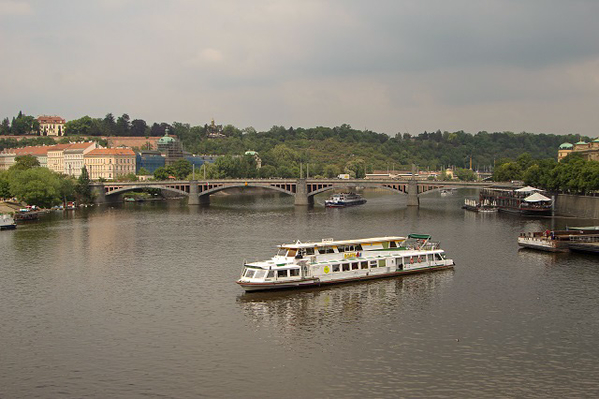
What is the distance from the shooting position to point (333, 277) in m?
51.1

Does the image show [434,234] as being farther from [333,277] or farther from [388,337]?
[388,337]

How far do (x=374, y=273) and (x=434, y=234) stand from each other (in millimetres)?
29085

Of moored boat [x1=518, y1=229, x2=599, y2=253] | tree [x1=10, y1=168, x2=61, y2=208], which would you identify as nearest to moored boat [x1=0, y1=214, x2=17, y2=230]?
tree [x1=10, y1=168, x2=61, y2=208]

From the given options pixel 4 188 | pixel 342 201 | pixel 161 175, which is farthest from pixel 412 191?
pixel 161 175

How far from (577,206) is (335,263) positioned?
211 ft

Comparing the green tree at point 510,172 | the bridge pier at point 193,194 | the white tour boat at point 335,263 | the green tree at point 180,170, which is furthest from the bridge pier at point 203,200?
the white tour boat at point 335,263

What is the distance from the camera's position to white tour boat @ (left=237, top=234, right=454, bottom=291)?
48438mm

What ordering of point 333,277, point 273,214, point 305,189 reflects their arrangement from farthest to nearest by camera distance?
point 305,189 < point 273,214 < point 333,277

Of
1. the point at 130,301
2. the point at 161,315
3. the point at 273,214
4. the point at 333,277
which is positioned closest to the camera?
the point at 161,315

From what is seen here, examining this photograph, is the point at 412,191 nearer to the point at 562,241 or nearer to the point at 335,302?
the point at 562,241

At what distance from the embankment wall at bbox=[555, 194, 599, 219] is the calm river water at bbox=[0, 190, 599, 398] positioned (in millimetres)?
33398

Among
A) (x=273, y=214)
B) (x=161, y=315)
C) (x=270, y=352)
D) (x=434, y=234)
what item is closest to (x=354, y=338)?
(x=270, y=352)

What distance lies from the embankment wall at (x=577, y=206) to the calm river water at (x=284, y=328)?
33398 mm

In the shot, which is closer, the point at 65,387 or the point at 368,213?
the point at 65,387
